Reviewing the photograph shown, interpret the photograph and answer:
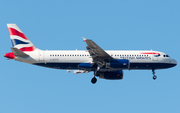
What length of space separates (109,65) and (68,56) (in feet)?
25.1

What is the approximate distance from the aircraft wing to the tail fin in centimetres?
1197

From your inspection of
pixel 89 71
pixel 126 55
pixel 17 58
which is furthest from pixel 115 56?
pixel 17 58

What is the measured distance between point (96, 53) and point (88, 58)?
3054 millimetres

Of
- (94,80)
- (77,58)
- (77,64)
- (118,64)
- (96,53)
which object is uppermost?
(96,53)

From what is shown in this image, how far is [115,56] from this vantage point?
70250mm

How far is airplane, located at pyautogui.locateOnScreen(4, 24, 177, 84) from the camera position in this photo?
68050mm

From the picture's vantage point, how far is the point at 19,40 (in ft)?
236

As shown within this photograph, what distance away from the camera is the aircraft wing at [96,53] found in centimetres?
6452

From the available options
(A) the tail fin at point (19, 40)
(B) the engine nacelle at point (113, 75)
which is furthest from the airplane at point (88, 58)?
(B) the engine nacelle at point (113, 75)

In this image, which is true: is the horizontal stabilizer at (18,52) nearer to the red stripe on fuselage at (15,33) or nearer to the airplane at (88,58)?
the airplane at (88,58)

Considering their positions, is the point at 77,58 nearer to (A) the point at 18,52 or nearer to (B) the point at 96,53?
(B) the point at 96,53

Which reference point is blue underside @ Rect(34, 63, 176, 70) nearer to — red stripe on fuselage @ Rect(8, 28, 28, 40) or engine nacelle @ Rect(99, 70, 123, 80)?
engine nacelle @ Rect(99, 70, 123, 80)

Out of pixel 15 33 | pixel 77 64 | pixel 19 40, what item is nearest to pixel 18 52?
pixel 19 40

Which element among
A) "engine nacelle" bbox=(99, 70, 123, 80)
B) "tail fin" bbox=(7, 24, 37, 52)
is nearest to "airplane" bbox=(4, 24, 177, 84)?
"tail fin" bbox=(7, 24, 37, 52)
